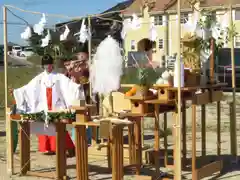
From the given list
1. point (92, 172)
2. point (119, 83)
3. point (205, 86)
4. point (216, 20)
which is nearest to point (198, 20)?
point (216, 20)

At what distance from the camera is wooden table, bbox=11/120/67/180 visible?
638 cm

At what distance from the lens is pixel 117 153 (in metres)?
5.65

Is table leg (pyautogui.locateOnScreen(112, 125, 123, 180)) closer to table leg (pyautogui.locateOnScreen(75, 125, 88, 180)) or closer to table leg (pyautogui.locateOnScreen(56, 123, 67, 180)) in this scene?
table leg (pyautogui.locateOnScreen(75, 125, 88, 180))

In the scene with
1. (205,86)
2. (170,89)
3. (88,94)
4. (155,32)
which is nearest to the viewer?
(170,89)

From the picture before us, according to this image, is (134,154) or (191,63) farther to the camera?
(134,154)

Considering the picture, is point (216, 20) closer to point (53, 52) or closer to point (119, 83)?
point (119, 83)

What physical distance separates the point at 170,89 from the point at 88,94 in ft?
8.26

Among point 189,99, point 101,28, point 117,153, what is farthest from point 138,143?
point 101,28

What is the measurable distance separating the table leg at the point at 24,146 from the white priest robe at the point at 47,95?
91mm

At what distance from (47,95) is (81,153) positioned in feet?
3.15

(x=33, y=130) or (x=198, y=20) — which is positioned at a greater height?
(x=198, y=20)

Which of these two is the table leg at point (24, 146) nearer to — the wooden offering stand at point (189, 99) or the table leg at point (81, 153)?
the table leg at point (81, 153)

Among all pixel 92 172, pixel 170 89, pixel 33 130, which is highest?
pixel 170 89

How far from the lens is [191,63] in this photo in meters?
6.41
